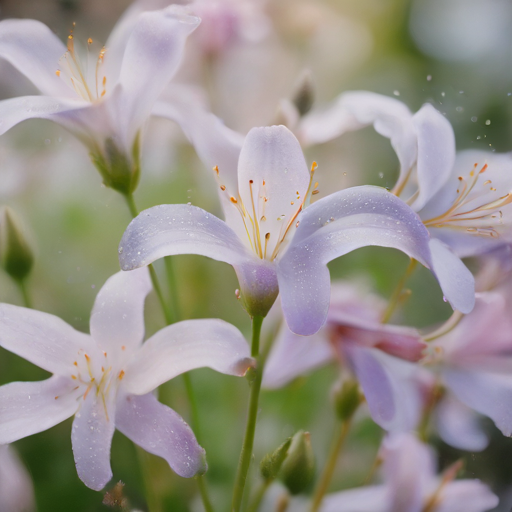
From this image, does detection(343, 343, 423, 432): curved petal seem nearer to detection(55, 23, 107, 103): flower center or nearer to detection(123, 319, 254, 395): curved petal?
detection(123, 319, 254, 395): curved petal

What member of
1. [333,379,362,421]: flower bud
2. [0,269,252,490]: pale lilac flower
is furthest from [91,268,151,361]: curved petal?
[333,379,362,421]: flower bud

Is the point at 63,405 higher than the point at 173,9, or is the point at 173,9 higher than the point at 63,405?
the point at 173,9

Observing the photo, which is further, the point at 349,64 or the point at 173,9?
the point at 349,64

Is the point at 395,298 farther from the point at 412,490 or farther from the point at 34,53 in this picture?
the point at 34,53

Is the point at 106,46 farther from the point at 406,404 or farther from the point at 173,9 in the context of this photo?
the point at 406,404

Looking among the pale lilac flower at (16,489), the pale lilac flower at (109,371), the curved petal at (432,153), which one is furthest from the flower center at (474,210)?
the pale lilac flower at (16,489)

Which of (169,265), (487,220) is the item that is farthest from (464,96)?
(169,265)

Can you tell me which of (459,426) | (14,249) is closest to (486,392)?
(459,426)

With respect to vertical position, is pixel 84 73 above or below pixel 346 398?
above
